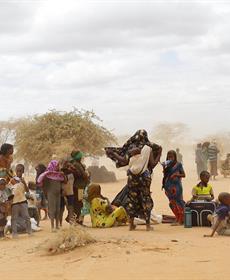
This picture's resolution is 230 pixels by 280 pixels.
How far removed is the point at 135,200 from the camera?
423 inches

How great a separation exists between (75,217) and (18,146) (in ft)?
50.8

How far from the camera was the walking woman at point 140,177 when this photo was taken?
10.6 meters

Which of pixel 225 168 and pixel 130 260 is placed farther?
pixel 225 168

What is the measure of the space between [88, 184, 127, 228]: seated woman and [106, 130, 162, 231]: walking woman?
0.71 metres

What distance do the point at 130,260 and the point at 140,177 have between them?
141 inches

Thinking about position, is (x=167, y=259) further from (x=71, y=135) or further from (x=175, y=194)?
(x=71, y=135)

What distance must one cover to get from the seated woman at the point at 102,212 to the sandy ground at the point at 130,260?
190 centimetres

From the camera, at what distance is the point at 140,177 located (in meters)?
10.6

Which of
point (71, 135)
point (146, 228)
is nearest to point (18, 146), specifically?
point (71, 135)

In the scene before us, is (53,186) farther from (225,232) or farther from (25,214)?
(225,232)

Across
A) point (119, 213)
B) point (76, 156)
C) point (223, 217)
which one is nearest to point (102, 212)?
point (119, 213)

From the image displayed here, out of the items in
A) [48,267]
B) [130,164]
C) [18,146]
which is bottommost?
[48,267]

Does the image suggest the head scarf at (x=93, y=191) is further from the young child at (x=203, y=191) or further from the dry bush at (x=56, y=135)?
the dry bush at (x=56, y=135)

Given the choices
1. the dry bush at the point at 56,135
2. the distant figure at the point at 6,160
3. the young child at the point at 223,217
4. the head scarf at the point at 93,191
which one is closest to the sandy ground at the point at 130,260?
the young child at the point at 223,217
